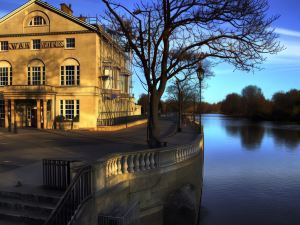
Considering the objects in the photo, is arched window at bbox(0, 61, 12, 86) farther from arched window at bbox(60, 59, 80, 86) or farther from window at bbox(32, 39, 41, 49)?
arched window at bbox(60, 59, 80, 86)

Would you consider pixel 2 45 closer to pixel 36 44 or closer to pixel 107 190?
pixel 36 44

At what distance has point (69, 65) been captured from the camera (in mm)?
35156

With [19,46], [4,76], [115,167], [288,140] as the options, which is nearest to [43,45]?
[19,46]

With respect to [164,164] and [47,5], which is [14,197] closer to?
[164,164]

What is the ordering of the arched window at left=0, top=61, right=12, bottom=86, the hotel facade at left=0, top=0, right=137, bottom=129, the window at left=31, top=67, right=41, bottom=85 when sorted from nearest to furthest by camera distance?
the hotel facade at left=0, top=0, right=137, bottom=129
the window at left=31, top=67, right=41, bottom=85
the arched window at left=0, top=61, right=12, bottom=86

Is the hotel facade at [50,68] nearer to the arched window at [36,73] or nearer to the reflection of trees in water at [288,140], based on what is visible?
the arched window at [36,73]

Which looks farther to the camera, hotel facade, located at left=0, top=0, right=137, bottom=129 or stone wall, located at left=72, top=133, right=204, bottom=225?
hotel facade, located at left=0, top=0, right=137, bottom=129

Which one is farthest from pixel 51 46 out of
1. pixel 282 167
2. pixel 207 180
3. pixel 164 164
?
pixel 164 164

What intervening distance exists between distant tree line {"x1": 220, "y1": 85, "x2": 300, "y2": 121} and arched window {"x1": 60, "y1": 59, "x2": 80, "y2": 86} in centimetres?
6951

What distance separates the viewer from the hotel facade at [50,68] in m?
34.4

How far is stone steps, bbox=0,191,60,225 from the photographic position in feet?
24.2

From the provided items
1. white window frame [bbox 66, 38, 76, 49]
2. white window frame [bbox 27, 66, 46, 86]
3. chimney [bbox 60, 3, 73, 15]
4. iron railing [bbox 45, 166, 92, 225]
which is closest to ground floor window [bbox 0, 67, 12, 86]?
white window frame [bbox 27, 66, 46, 86]

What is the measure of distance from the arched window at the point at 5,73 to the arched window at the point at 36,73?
2.45 meters

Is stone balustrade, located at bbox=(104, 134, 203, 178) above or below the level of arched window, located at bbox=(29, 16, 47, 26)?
below
